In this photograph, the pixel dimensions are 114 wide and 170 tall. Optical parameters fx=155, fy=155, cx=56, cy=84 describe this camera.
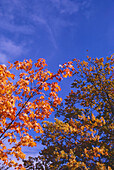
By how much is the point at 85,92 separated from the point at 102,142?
181 inches

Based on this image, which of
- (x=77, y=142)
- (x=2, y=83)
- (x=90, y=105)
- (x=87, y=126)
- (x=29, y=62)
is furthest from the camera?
Result: (x=90, y=105)

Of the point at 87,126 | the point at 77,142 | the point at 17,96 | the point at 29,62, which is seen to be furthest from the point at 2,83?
the point at 77,142

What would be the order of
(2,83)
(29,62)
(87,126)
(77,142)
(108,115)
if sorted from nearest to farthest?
1. (2,83)
2. (29,62)
3. (87,126)
4. (77,142)
5. (108,115)

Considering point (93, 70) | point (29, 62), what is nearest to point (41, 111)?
point (29, 62)

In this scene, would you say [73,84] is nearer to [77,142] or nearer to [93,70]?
[93,70]

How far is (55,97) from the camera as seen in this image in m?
7.26

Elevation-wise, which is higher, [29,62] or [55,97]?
[29,62]

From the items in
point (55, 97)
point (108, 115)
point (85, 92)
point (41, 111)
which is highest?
point (85, 92)

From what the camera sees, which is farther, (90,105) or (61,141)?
(90,105)

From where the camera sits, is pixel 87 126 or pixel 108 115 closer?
pixel 87 126

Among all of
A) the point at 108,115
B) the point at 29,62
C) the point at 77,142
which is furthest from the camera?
the point at 108,115

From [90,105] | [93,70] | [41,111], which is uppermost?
[93,70]

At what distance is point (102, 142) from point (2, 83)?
703 cm

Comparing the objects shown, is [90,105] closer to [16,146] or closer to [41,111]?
[41,111]
